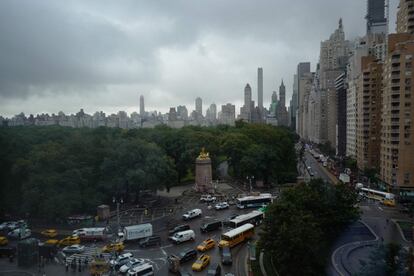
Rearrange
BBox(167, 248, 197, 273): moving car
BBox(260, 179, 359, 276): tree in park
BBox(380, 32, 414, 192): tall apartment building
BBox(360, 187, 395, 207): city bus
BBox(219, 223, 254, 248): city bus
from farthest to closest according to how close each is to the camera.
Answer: BBox(380, 32, 414, 192): tall apartment building → BBox(360, 187, 395, 207): city bus → BBox(219, 223, 254, 248): city bus → BBox(167, 248, 197, 273): moving car → BBox(260, 179, 359, 276): tree in park

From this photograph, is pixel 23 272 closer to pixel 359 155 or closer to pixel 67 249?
pixel 67 249

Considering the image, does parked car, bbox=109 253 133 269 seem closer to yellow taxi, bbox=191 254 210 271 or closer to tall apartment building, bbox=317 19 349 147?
yellow taxi, bbox=191 254 210 271

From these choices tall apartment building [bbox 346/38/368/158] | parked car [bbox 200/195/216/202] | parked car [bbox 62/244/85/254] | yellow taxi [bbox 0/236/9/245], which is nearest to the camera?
parked car [bbox 62/244/85/254]

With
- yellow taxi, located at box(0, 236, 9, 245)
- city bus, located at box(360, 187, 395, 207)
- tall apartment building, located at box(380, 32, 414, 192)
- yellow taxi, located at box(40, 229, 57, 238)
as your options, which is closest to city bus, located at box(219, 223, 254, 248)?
yellow taxi, located at box(40, 229, 57, 238)

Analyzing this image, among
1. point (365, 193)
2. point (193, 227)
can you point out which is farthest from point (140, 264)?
point (365, 193)

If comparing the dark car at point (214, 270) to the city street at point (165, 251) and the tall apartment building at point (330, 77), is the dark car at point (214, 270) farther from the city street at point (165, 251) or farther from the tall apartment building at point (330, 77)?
the tall apartment building at point (330, 77)

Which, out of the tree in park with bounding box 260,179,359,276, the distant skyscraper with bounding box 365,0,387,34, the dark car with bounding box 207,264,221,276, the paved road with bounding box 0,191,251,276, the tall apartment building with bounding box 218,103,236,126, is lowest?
the paved road with bounding box 0,191,251,276

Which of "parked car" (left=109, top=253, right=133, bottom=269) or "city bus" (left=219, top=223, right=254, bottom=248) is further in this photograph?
"city bus" (left=219, top=223, right=254, bottom=248)
